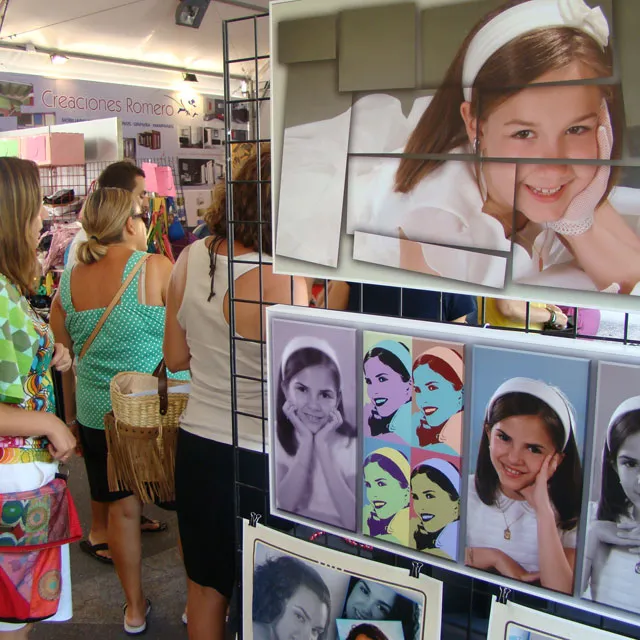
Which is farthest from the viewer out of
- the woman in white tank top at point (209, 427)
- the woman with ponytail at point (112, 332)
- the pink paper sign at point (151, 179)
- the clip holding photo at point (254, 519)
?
the pink paper sign at point (151, 179)

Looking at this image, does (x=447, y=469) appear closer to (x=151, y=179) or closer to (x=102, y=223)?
(x=102, y=223)

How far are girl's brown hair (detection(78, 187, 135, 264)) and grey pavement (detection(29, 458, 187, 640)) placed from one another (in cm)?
118

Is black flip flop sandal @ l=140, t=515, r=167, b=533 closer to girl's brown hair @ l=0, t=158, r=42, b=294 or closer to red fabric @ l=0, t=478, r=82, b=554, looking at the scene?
red fabric @ l=0, t=478, r=82, b=554

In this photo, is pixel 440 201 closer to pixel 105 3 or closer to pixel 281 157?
pixel 281 157

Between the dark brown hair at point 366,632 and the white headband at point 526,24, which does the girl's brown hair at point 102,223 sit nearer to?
the dark brown hair at point 366,632

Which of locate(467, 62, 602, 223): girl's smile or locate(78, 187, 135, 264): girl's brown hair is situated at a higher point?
locate(467, 62, 602, 223): girl's smile

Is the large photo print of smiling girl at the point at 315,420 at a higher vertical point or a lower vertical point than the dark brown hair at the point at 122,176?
lower

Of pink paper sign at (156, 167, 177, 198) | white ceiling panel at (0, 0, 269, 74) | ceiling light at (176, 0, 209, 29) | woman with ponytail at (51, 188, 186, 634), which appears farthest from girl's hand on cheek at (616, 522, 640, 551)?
ceiling light at (176, 0, 209, 29)

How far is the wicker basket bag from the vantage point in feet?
5.50

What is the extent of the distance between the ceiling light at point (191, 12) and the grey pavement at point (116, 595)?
460 cm

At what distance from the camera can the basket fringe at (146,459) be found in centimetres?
169

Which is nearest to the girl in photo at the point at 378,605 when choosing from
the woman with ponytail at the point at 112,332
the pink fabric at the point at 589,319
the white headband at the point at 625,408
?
the white headband at the point at 625,408

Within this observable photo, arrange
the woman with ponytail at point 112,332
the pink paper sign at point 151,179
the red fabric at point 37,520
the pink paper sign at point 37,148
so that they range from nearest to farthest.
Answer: the red fabric at point 37,520 → the woman with ponytail at point 112,332 → the pink paper sign at point 37,148 → the pink paper sign at point 151,179

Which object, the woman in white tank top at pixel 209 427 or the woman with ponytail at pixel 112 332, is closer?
the woman in white tank top at pixel 209 427
